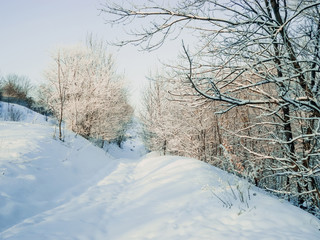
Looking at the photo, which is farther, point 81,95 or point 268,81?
point 81,95

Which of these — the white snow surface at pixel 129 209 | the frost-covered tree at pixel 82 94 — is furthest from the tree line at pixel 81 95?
the white snow surface at pixel 129 209

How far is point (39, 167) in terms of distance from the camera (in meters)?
4.92

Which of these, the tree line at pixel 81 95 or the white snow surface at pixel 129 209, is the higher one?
the tree line at pixel 81 95

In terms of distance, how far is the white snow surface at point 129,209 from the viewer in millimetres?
2568

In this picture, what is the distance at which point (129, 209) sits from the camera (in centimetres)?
367

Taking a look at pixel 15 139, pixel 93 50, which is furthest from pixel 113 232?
pixel 93 50

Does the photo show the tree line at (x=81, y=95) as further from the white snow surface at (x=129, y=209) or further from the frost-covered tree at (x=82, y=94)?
the white snow surface at (x=129, y=209)

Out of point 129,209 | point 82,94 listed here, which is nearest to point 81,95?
point 82,94

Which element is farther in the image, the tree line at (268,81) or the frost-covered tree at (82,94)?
the frost-covered tree at (82,94)

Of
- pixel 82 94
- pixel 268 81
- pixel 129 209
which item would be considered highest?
pixel 82 94

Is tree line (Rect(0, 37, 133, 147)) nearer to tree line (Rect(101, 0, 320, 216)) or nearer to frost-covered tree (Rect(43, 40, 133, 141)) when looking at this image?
frost-covered tree (Rect(43, 40, 133, 141))

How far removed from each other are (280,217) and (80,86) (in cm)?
1328

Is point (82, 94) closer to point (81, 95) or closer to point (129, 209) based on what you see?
point (81, 95)

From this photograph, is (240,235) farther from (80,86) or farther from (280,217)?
(80,86)
